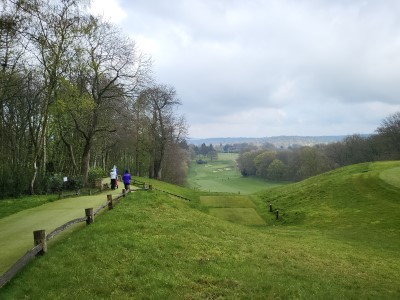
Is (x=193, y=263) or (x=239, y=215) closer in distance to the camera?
(x=193, y=263)

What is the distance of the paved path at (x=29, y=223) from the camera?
12.6 meters

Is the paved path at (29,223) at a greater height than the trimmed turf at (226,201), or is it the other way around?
the paved path at (29,223)

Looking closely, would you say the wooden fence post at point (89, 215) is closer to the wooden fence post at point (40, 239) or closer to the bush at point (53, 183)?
the wooden fence post at point (40, 239)

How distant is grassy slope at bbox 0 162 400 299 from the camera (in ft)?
33.1

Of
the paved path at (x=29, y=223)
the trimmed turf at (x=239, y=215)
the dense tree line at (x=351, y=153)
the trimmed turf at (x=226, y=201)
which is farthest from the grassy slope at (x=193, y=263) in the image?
the dense tree line at (x=351, y=153)

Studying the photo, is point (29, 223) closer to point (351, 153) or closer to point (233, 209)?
point (233, 209)

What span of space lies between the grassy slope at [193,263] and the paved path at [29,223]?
1.31m

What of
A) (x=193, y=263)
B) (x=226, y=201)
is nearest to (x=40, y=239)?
(x=193, y=263)

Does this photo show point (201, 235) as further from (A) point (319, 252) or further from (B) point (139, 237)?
(A) point (319, 252)

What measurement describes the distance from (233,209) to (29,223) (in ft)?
82.4

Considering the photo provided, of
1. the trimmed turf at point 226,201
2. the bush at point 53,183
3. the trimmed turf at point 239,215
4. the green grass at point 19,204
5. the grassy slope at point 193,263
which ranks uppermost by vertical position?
Answer: the bush at point 53,183

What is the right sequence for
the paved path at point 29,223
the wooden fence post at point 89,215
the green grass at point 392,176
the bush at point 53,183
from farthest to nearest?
1. the green grass at point 392,176
2. the bush at point 53,183
3. the wooden fence post at point 89,215
4. the paved path at point 29,223

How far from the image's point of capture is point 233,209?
39312 millimetres

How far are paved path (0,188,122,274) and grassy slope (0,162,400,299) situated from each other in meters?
1.31
